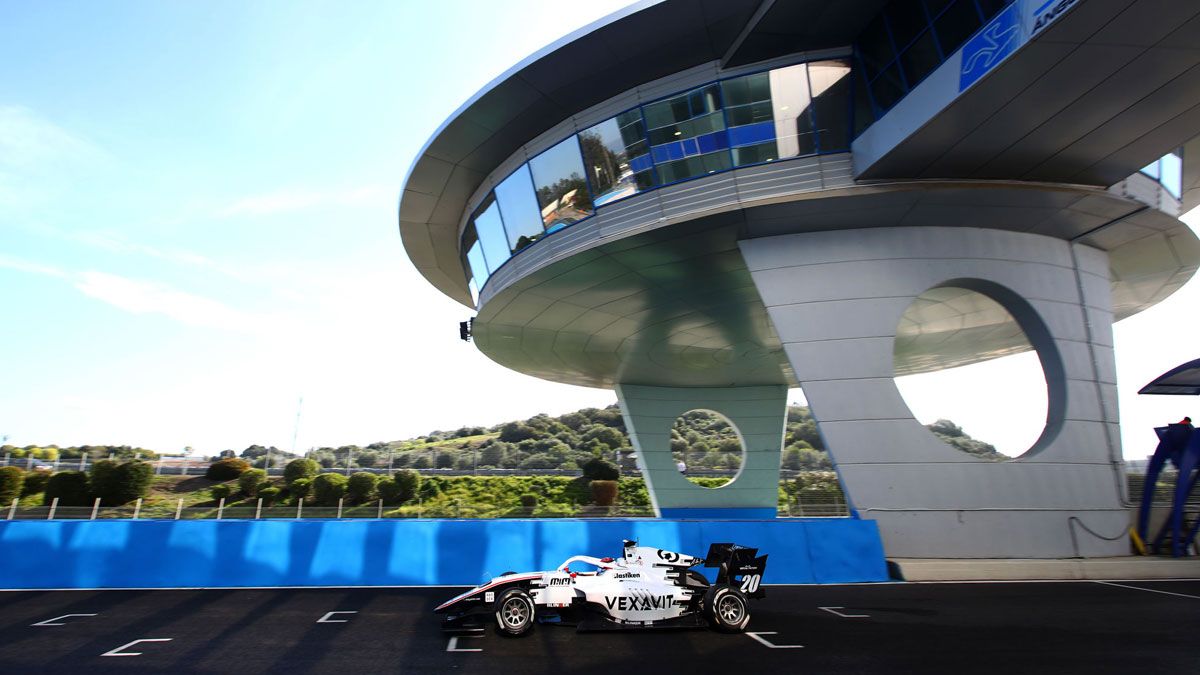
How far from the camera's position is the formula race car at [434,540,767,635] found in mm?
8719

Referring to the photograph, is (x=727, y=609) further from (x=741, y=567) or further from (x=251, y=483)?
(x=251, y=483)

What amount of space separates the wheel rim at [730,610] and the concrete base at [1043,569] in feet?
20.7

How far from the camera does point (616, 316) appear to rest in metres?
22.6

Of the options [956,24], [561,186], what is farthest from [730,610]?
[956,24]

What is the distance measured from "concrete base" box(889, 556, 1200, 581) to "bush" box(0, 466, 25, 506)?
1861 inches

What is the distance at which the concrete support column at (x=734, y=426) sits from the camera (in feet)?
103

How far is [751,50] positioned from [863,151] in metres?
3.52

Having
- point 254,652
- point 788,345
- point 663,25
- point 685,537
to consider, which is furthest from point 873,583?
point 663,25

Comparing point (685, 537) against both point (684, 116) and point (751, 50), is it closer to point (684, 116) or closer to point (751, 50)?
point (684, 116)

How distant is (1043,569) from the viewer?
13852 millimetres

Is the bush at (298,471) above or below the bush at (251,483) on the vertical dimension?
above

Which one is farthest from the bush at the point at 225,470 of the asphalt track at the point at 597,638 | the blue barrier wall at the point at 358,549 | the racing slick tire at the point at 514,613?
the racing slick tire at the point at 514,613

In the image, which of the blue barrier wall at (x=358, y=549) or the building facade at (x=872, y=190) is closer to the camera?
the blue barrier wall at (x=358, y=549)

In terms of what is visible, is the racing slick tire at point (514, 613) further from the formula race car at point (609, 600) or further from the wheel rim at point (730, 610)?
the wheel rim at point (730, 610)
